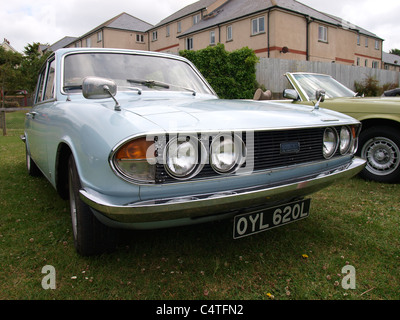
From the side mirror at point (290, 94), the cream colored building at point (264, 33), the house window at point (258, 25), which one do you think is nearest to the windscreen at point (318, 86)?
the side mirror at point (290, 94)

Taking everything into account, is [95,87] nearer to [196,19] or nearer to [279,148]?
[279,148]

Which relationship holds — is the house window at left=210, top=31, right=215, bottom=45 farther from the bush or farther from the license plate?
the license plate

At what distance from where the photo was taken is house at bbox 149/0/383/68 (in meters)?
21.0

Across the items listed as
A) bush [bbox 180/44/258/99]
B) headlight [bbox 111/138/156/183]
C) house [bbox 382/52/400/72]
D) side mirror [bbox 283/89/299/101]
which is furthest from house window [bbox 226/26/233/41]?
house [bbox 382/52/400/72]

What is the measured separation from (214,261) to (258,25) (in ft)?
72.5

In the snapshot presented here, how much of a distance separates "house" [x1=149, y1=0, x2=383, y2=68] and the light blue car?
19.8m

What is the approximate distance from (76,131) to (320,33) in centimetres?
2561

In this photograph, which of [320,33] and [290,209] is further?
[320,33]

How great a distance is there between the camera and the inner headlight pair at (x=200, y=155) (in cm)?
170

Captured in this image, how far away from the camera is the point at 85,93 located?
6.89ft

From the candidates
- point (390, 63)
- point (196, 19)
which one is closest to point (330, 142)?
point (196, 19)

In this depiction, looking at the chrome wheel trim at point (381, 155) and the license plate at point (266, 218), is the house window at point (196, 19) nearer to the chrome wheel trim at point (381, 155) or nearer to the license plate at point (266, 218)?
the chrome wheel trim at point (381, 155)
